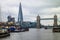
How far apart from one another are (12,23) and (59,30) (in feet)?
111

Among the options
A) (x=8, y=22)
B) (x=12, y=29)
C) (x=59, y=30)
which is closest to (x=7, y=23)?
(x=8, y=22)

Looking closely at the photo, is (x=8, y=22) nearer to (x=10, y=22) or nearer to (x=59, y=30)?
(x=10, y=22)

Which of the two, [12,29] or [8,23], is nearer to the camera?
[12,29]

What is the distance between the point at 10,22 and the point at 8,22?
5.76 feet

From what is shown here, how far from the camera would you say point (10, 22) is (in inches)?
4793

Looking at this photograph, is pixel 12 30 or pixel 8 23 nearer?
pixel 12 30

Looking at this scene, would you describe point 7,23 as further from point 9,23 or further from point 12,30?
point 12,30

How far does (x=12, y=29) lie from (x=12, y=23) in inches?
908

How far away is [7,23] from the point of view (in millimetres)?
122250

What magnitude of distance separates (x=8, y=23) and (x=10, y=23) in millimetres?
1877

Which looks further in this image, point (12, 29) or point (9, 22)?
point (9, 22)

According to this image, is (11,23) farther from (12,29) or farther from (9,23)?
(12,29)

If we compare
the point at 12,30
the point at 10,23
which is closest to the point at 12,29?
the point at 12,30

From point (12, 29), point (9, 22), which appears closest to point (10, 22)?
point (9, 22)
